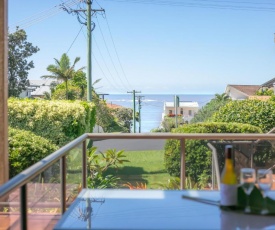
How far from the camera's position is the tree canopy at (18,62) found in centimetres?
1546

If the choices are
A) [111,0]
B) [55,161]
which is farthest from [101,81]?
[55,161]

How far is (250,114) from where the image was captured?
9430 millimetres

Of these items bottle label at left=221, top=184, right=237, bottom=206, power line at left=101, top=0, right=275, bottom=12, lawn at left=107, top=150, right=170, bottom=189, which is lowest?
lawn at left=107, top=150, right=170, bottom=189

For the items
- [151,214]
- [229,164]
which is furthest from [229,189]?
[151,214]

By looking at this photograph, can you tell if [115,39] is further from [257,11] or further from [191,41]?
[257,11]

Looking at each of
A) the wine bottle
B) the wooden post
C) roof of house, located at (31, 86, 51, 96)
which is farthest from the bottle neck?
roof of house, located at (31, 86, 51, 96)

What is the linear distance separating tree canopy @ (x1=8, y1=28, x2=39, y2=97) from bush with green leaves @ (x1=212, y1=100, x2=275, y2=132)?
866 cm

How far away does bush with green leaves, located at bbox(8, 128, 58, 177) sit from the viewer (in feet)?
21.3

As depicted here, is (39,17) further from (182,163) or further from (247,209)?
(247,209)

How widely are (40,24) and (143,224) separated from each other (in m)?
19.6

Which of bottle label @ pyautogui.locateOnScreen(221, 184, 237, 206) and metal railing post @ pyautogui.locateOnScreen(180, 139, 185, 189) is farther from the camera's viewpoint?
metal railing post @ pyautogui.locateOnScreen(180, 139, 185, 189)

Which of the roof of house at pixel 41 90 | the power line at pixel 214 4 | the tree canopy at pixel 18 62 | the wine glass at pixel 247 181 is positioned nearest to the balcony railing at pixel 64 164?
the wine glass at pixel 247 181

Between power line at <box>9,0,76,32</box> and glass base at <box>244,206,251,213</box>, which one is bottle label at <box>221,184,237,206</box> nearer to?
glass base at <box>244,206,251,213</box>

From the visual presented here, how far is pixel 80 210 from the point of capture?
207cm
